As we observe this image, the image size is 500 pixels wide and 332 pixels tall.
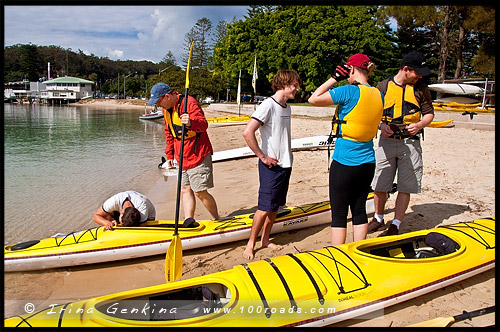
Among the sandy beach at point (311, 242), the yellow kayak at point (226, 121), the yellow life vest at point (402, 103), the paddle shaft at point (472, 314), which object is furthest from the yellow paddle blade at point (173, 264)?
the yellow kayak at point (226, 121)

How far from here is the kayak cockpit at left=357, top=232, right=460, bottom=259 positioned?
10.1ft

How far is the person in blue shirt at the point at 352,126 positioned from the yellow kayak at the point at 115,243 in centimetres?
142

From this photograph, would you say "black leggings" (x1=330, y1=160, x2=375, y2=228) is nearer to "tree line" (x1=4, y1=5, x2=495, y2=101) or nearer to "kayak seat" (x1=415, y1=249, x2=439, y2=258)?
"kayak seat" (x1=415, y1=249, x2=439, y2=258)

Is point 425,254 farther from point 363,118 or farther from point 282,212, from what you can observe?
point 282,212

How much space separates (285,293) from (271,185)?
119 cm

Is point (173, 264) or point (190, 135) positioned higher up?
point (190, 135)

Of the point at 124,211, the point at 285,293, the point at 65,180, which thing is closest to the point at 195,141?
the point at 124,211

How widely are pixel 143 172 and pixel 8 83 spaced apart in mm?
81456

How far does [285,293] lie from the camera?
2.36 metres

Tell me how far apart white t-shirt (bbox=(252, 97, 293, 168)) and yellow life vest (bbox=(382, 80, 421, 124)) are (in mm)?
1108

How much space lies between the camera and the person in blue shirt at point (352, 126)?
106 inches

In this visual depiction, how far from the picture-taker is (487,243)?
308cm

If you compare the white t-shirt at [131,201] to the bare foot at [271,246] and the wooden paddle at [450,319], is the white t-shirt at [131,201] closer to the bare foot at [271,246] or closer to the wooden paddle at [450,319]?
the bare foot at [271,246]
